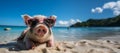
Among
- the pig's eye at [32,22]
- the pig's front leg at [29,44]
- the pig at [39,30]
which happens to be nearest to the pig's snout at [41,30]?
the pig at [39,30]

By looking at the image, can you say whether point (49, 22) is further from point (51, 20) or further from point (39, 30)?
point (39, 30)

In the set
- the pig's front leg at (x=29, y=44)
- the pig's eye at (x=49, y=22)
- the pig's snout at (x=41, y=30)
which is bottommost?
the pig's front leg at (x=29, y=44)

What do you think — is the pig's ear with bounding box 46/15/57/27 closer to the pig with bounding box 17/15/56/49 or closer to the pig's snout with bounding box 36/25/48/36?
the pig with bounding box 17/15/56/49

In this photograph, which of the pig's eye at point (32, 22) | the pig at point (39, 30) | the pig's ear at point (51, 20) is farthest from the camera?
the pig's ear at point (51, 20)

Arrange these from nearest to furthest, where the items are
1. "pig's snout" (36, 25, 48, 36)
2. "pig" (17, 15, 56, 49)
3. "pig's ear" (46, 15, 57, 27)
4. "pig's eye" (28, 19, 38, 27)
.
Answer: "pig's snout" (36, 25, 48, 36)
"pig" (17, 15, 56, 49)
"pig's eye" (28, 19, 38, 27)
"pig's ear" (46, 15, 57, 27)

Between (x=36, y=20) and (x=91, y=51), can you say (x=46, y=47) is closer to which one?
(x=36, y=20)

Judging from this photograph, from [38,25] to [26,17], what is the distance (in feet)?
2.61

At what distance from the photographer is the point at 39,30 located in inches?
214

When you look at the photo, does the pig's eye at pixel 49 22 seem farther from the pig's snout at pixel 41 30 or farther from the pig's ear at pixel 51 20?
the pig's snout at pixel 41 30

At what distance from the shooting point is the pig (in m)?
5.48

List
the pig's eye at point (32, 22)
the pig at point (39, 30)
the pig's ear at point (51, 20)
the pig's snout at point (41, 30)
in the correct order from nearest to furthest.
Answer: the pig's snout at point (41, 30) → the pig at point (39, 30) → the pig's eye at point (32, 22) → the pig's ear at point (51, 20)

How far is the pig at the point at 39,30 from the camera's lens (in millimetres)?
5480

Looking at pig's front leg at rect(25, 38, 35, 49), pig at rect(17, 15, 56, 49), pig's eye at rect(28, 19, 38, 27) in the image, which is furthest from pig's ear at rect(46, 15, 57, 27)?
pig's front leg at rect(25, 38, 35, 49)

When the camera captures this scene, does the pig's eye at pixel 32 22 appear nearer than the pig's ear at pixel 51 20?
Yes
